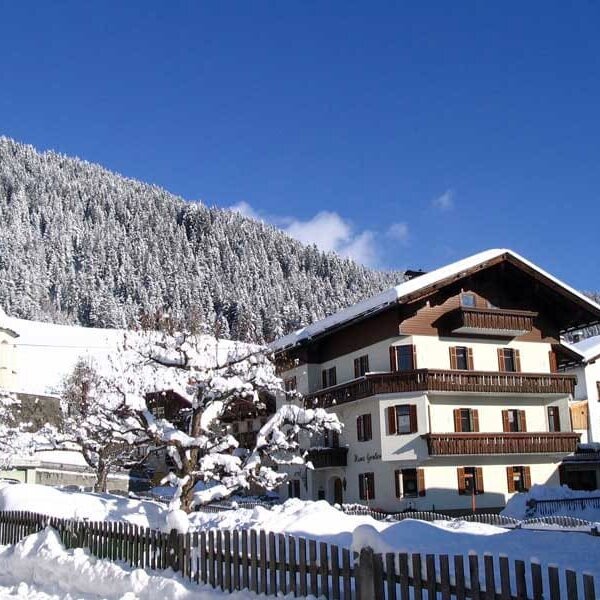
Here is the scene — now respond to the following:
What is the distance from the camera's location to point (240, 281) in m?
182

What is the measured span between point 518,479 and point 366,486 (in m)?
8.42

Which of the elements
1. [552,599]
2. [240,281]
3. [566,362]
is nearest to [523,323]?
[566,362]

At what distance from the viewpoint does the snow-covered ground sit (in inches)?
606

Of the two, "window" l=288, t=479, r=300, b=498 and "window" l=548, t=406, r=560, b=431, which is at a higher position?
"window" l=548, t=406, r=560, b=431

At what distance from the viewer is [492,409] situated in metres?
41.7

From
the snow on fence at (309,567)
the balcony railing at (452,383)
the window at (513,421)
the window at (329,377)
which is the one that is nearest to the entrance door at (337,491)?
the balcony railing at (452,383)

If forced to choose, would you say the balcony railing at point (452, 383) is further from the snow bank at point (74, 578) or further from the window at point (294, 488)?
the snow bank at point (74, 578)

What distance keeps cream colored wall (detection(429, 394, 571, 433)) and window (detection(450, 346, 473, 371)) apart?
1752 mm

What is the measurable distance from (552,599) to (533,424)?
3754 centimetres

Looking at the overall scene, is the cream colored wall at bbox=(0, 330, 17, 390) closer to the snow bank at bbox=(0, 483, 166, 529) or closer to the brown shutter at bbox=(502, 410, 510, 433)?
the brown shutter at bbox=(502, 410, 510, 433)

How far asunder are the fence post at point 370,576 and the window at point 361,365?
33.8 meters

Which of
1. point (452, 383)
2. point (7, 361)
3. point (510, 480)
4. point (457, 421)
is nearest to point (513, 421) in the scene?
point (510, 480)

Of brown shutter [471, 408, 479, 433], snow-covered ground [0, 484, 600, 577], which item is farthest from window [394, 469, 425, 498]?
snow-covered ground [0, 484, 600, 577]

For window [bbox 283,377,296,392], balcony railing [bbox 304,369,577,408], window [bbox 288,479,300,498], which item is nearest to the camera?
balcony railing [bbox 304,369,577,408]
